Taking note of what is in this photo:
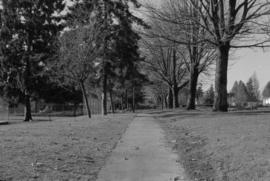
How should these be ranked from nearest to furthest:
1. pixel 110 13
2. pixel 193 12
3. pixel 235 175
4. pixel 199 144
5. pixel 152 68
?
pixel 235 175, pixel 199 144, pixel 193 12, pixel 110 13, pixel 152 68

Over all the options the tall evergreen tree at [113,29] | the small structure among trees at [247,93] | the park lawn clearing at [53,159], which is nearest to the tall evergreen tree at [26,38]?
the tall evergreen tree at [113,29]

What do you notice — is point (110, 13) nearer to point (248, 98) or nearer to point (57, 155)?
point (57, 155)

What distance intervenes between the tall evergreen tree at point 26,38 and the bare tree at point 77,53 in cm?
1516

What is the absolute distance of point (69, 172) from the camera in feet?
20.9

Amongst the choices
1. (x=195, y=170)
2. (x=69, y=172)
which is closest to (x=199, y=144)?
(x=195, y=170)

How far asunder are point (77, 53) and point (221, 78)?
9.73 metres

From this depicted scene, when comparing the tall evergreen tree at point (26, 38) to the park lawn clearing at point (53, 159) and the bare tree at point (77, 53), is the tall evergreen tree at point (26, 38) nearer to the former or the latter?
the bare tree at point (77, 53)

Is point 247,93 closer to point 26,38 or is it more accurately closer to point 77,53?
point 26,38

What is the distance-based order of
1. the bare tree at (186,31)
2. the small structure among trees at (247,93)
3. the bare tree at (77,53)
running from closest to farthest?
the bare tree at (186,31) → the bare tree at (77,53) → the small structure among trees at (247,93)

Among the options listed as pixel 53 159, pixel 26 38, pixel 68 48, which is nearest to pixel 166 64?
pixel 26 38

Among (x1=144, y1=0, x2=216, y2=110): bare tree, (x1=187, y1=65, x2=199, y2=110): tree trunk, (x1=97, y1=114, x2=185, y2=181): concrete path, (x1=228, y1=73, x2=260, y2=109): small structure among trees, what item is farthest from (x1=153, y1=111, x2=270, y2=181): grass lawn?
(x1=228, y1=73, x2=260, y2=109): small structure among trees

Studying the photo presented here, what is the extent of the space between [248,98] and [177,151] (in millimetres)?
125450

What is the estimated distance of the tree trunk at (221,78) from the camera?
21531 millimetres

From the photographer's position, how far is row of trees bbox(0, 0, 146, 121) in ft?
80.9
